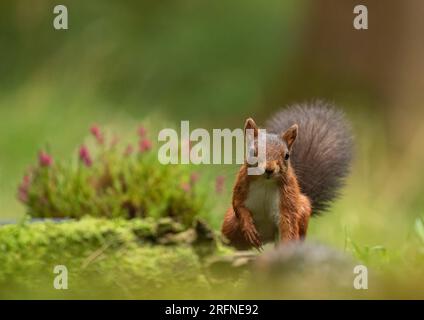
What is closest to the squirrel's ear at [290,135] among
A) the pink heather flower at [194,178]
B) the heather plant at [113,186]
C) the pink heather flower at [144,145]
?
the heather plant at [113,186]

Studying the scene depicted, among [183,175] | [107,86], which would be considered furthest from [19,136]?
[183,175]

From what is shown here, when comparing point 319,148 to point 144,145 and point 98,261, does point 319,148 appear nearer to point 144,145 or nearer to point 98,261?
point 98,261

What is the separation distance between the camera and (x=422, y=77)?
8.03 meters

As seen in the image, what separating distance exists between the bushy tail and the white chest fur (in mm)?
445

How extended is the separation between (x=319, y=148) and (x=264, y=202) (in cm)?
58

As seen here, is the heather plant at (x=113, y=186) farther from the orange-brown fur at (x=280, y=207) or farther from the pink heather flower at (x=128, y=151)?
the orange-brown fur at (x=280, y=207)

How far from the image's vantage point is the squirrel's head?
333cm

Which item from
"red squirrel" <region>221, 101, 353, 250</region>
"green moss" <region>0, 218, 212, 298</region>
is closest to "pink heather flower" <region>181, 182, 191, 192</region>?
"red squirrel" <region>221, 101, 353, 250</region>

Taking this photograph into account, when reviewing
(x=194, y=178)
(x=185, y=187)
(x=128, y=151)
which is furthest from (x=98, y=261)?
(x=128, y=151)

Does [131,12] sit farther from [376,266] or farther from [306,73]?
[376,266]

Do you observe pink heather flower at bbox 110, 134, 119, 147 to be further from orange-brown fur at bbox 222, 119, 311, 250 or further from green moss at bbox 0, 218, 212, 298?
orange-brown fur at bbox 222, 119, 311, 250

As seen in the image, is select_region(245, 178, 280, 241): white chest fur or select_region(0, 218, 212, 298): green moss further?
select_region(245, 178, 280, 241): white chest fur

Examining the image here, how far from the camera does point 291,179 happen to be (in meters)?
3.48

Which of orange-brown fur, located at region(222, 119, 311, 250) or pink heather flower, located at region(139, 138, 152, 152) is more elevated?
pink heather flower, located at region(139, 138, 152, 152)
